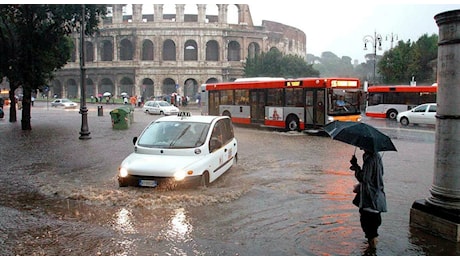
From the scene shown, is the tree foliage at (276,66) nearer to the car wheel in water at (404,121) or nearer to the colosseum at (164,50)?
the colosseum at (164,50)

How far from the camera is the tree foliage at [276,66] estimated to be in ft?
192

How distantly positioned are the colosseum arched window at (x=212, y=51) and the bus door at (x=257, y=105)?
40567mm

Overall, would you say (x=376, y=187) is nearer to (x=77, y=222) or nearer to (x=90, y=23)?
(x=77, y=222)

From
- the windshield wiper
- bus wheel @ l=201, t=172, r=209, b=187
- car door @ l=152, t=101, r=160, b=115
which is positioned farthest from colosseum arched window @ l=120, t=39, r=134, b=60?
bus wheel @ l=201, t=172, r=209, b=187

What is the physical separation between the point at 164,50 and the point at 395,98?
128ft

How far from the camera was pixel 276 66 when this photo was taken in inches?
2309

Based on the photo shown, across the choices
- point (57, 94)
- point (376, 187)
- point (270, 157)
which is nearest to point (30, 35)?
point (270, 157)

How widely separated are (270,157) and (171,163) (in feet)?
19.9

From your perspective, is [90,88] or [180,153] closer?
[180,153]

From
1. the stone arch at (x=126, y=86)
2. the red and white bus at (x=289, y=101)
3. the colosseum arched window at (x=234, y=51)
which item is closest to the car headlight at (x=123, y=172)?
the red and white bus at (x=289, y=101)

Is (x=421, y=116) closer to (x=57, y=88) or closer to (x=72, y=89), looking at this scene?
(x=72, y=89)

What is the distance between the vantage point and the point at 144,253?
5844 millimetres

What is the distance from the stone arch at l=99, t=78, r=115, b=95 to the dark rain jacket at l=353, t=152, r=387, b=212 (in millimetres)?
61867

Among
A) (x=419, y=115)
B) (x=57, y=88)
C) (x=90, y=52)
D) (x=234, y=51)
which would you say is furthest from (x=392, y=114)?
(x=57, y=88)
